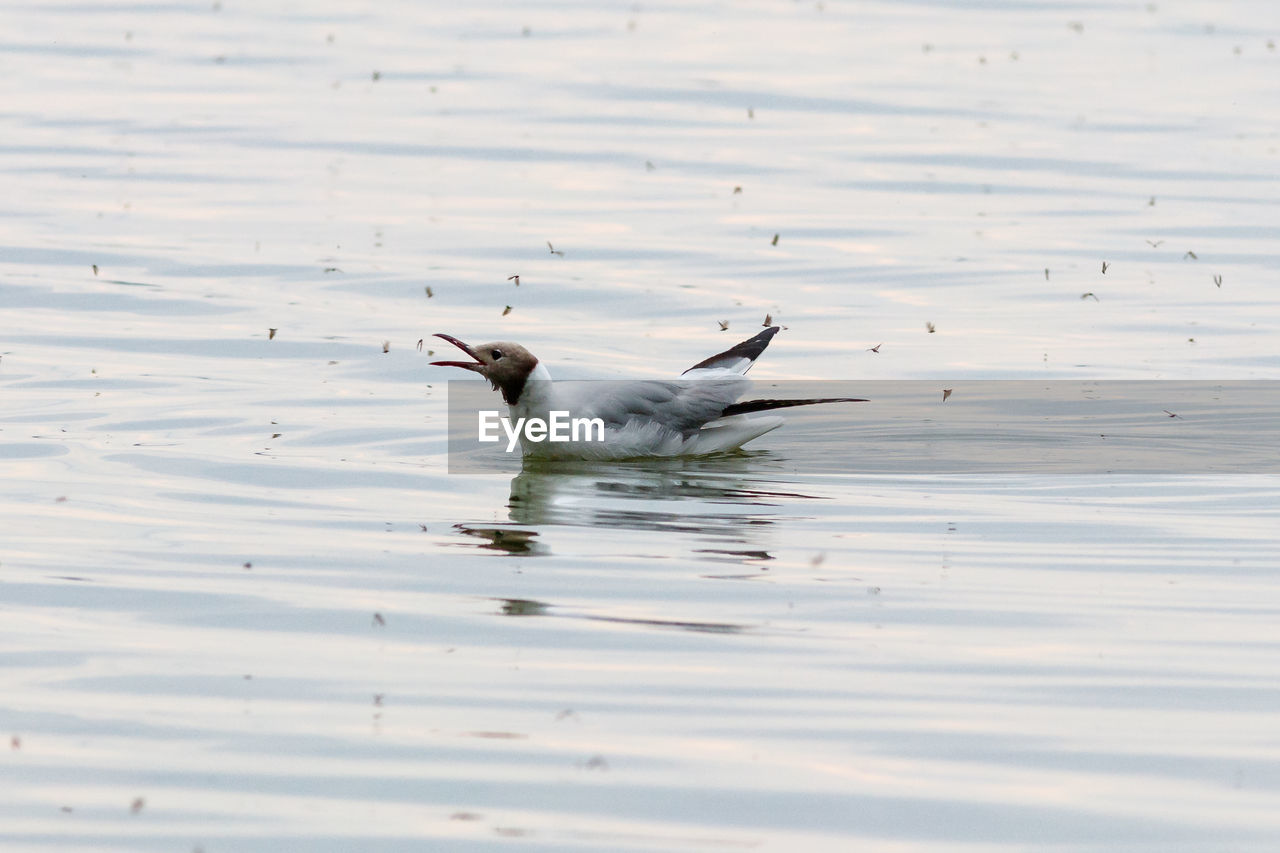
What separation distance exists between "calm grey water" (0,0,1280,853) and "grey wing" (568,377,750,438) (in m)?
0.32

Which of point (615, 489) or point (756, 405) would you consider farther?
point (756, 405)

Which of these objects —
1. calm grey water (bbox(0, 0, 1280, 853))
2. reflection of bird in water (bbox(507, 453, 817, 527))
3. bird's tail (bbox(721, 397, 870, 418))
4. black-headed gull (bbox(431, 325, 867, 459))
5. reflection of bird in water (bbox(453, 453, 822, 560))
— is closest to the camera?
calm grey water (bbox(0, 0, 1280, 853))

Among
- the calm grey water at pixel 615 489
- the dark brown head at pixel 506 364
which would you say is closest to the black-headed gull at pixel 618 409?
the dark brown head at pixel 506 364

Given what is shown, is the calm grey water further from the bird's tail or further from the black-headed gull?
the bird's tail

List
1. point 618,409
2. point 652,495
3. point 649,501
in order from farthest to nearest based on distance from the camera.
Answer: point 618,409
point 652,495
point 649,501

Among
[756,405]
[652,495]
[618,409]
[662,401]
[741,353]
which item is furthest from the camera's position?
[741,353]

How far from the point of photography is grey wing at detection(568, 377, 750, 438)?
11961mm

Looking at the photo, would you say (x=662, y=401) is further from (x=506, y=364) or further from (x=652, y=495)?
(x=652, y=495)

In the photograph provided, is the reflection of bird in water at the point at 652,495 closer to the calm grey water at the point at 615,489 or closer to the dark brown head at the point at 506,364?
the calm grey water at the point at 615,489

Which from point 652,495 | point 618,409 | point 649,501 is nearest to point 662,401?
point 618,409

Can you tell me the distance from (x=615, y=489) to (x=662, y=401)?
109 cm

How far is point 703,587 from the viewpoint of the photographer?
8461 mm

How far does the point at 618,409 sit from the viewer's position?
39.2 ft

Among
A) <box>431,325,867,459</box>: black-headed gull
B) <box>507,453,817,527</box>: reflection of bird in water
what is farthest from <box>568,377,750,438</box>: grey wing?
<box>507,453,817,527</box>: reflection of bird in water
